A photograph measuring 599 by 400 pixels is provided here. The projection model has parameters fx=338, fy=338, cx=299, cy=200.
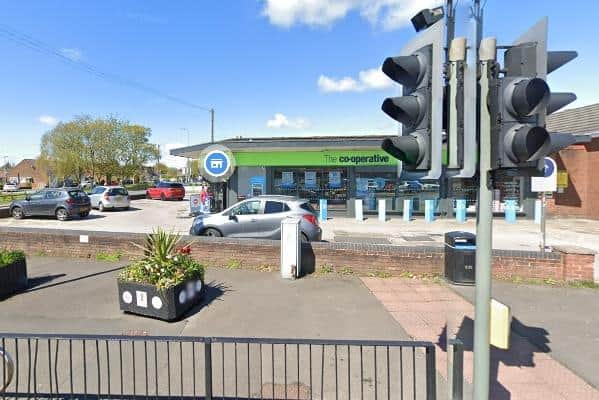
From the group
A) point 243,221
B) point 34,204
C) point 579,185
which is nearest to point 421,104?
point 243,221

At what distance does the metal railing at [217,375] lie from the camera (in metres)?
3.03

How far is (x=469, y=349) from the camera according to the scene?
4.12 metres

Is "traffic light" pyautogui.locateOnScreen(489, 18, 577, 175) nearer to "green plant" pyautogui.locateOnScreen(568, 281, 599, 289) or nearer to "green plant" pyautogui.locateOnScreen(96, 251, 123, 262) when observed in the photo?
"green plant" pyautogui.locateOnScreen(568, 281, 599, 289)

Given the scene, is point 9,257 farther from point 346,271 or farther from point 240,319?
point 346,271

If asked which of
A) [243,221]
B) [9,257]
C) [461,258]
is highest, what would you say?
[243,221]

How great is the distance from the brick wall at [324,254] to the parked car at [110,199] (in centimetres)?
1198

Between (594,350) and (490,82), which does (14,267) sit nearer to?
(490,82)

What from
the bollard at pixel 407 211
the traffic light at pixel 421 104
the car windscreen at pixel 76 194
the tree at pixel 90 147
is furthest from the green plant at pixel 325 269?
the tree at pixel 90 147

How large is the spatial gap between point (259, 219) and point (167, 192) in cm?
2252

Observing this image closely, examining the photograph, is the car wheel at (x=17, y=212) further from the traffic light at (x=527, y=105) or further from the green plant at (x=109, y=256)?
the traffic light at (x=527, y=105)

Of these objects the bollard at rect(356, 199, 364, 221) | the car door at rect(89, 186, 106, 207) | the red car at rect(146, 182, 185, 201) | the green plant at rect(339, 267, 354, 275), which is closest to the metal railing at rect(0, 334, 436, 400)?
the green plant at rect(339, 267, 354, 275)

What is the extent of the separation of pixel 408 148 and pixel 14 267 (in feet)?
23.6

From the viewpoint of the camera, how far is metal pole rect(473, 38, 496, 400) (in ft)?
6.99

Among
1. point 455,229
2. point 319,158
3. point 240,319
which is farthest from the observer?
point 319,158
